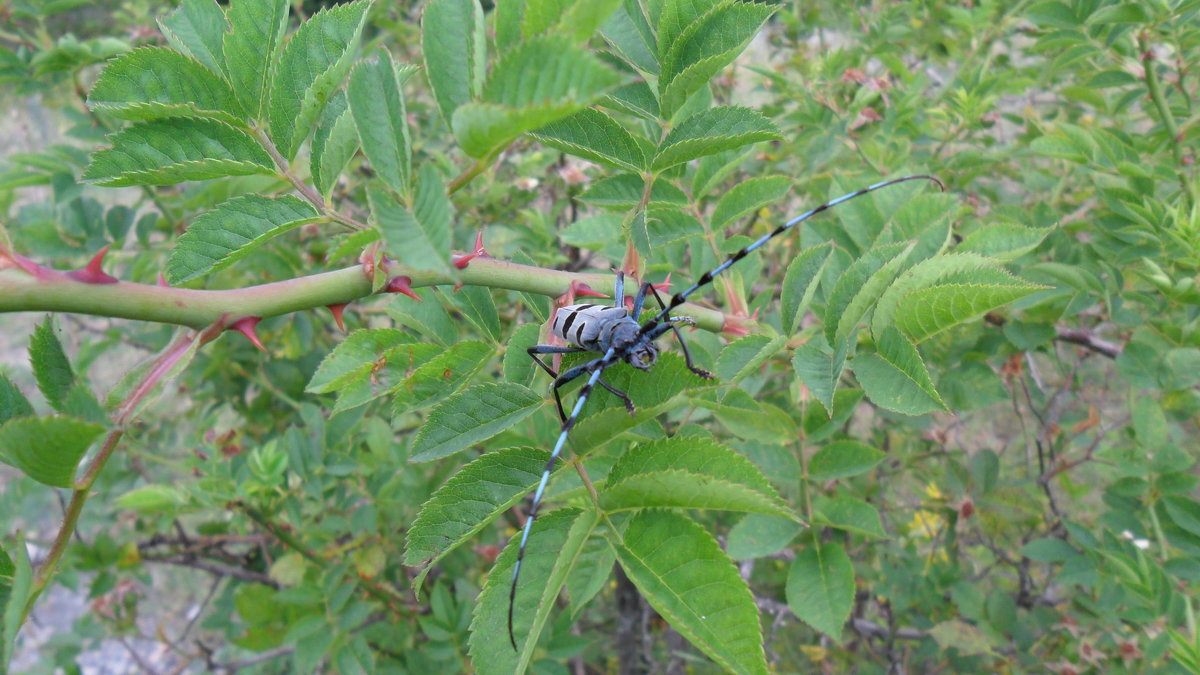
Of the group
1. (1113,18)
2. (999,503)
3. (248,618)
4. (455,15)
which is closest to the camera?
(455,15)

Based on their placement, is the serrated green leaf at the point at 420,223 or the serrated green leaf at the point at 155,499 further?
the serrated green leaf at the point at 155,499

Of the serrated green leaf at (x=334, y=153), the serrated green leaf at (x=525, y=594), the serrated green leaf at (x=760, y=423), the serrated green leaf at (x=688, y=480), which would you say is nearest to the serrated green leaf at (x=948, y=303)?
the serrated green leaf at (x=760, y=423)

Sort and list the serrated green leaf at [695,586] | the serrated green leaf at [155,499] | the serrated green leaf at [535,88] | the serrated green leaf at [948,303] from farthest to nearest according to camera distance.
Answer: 1. the serrated green leaf at [155,499]
2. the serrated green leaf at [948,303]
3. the serrated green leaf at [695,586]
4. the serrated green leaf at [535,88]

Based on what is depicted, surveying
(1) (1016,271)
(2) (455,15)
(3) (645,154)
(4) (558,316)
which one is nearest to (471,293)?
(4) (558,316)

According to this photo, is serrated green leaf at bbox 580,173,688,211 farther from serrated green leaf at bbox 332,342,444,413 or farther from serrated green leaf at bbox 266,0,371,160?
serrated green leaf at bbox 266,0,371,160

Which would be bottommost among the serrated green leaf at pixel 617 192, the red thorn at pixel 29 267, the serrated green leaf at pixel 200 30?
the serrated green leaf at pixel 617 192

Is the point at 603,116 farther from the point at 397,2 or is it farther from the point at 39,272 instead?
the point at 397,2

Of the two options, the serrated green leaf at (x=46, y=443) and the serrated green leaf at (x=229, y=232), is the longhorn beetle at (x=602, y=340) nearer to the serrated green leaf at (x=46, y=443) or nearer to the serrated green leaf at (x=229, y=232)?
the serrated green leaf at (x=229, y=232)

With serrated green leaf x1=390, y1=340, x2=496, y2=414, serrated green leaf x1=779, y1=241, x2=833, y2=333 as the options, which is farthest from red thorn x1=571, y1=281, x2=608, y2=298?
serrated green leaf x1=779, y1=241, x2=833, y2=333
